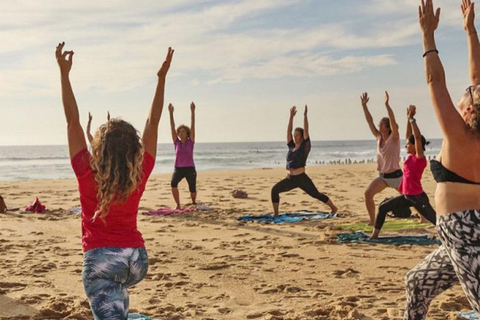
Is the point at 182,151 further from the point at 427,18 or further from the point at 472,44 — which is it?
the point at 427,18

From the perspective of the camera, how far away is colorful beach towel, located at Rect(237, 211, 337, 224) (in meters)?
11.9

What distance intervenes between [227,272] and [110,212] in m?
4.19

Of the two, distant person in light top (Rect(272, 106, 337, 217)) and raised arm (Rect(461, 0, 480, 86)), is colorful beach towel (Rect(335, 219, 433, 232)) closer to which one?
distant person in light top (Rect(272, 106, 337, 217))

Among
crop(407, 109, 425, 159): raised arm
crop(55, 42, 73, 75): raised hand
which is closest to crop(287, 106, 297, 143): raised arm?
crop(407, 109, 425, 159): raised arm

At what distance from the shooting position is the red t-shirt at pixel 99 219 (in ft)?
11.3

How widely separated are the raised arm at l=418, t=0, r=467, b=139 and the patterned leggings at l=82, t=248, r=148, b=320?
6.64ft

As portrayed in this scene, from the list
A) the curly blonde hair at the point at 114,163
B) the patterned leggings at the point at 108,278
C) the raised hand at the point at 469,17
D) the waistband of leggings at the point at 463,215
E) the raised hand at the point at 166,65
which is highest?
the raised hand at the point at 469,17

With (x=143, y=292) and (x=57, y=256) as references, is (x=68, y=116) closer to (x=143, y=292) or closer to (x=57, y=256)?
(x=143, y=292)

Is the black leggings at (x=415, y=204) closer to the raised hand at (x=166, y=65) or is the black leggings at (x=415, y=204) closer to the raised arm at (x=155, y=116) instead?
the raised hand at (x=166, y=65)

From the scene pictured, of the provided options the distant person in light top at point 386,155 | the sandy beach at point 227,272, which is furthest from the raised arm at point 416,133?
the distant person in light top at point 386,155

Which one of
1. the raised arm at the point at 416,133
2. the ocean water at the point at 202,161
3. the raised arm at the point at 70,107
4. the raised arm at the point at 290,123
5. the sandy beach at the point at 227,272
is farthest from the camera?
the ocean water at the point at 202,161

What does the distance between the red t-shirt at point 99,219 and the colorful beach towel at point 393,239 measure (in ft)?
20.8

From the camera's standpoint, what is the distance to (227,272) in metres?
7.41

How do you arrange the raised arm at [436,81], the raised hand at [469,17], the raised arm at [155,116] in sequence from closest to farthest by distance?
the raised arm at [436,81]
the raised arm at [155,116]
the raised hand at [469,17]
